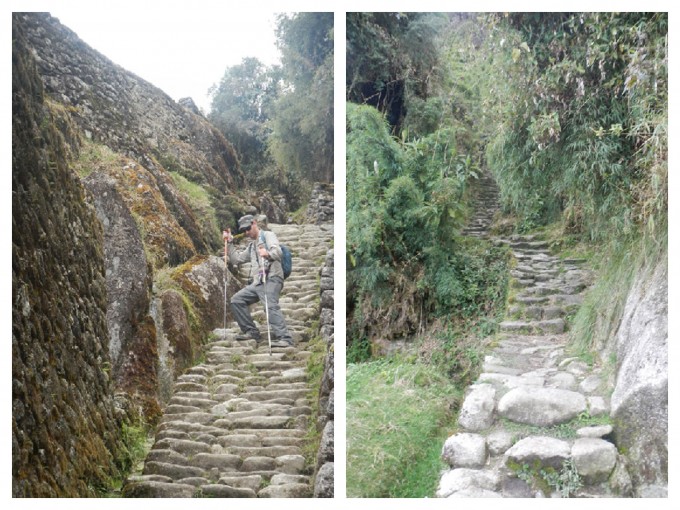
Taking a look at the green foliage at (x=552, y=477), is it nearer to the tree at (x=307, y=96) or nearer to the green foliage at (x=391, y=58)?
the tree at (x=307, y=96)

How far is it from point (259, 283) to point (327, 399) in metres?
0.72

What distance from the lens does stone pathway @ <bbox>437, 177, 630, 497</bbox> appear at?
2709 mm

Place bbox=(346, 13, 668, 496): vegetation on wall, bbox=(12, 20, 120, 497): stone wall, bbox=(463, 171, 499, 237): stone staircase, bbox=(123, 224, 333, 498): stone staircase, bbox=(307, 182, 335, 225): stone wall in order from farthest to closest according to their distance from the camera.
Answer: bbox=(463, 171, 499, 237): stone staircase → bbox=(307, 182, 335, 225): stone wall → bbox=(346, 13, 668, 496): vegetation on wall → bbox=(123, 224, 333, 498): stone staircase → bbox=(12, 20, 120, 497): stone wall

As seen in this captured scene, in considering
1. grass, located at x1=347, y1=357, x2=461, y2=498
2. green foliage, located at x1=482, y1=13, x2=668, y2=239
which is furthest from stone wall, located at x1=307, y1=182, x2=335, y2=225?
green foliage, located at x1=482, y1=13, x2=668, y2=239

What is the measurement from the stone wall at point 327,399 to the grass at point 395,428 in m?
0.13

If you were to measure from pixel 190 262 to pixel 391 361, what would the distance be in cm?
123

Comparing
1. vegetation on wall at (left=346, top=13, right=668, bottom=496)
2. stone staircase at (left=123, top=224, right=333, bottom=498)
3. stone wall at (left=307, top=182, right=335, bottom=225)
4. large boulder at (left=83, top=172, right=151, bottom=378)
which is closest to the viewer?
stone staircase at (left=123, top=224, right=333, bottom=498)

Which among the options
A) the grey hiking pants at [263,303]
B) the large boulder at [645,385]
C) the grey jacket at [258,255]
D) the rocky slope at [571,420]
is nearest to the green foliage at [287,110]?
the grey jacket at [258,255]

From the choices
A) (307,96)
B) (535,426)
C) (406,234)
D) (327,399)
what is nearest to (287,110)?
(307,96)

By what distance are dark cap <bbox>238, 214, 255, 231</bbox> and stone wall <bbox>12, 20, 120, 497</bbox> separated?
721 millimetres

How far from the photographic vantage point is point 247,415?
114 inches

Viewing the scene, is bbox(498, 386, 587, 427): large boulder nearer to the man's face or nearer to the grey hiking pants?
the grey hiking pants

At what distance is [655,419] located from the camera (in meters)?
2.73

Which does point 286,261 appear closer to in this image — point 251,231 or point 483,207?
point 251,231
